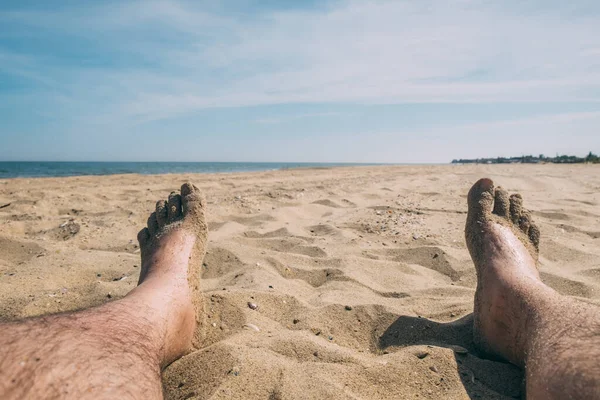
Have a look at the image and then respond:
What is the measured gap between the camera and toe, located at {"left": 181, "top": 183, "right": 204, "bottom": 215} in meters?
2.40

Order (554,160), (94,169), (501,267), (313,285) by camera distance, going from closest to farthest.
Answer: (501,267), (313,285), (554,160), (94,169)

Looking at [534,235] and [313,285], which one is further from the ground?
[534,235]

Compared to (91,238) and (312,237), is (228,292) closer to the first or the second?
(312,237)

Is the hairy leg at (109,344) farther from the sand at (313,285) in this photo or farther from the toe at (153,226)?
the toe at (153,226)

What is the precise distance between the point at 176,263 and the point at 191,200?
573 millimetres

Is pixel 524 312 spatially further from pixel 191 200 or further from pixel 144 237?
pixel 144 237

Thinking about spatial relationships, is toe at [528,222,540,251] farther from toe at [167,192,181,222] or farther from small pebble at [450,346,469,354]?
toe at [167,192,181,222]

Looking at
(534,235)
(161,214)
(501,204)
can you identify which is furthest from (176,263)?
(534,235)

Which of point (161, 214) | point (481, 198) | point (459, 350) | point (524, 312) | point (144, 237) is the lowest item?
point (459, 350)

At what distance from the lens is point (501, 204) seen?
2.44 m

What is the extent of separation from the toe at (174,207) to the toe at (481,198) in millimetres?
1727

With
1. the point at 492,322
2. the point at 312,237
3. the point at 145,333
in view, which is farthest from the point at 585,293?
the point at 145,333

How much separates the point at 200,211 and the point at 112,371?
55.8 inches

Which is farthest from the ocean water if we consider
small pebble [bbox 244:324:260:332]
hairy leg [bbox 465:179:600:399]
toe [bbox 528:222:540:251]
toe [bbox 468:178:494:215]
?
toe [bbox 528:222:540:251]
